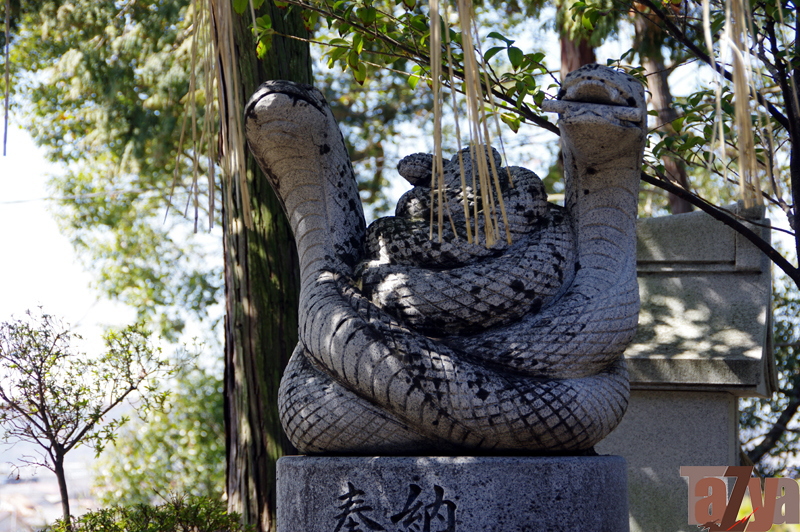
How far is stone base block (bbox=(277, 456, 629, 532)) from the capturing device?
214 centimetres

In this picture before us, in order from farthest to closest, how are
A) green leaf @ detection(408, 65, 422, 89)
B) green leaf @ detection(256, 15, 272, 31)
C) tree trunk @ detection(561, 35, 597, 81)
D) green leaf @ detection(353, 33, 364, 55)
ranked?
tree trunk @ detection(561, 35, 597, 81) < green leaf @ detection(408, 65, 422, 89) < green leaf @ detection(256, 15, 272, 31) < green leaf @ detection(353, 33, 364, 55)

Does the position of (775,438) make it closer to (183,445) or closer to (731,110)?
(731,110)

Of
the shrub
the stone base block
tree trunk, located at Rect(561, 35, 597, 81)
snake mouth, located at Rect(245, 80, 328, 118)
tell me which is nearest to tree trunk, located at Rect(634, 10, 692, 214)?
tree trunk, located at Rect(561, 35, 597, 81)

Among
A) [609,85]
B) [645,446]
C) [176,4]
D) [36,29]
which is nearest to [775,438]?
[645,446]

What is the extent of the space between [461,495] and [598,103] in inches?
53.0

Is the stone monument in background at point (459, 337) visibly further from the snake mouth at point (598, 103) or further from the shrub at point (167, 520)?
the shrub at point (167, 520)

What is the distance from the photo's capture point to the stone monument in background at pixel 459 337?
219 cm

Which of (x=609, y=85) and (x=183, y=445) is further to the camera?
(x=183, y=445)

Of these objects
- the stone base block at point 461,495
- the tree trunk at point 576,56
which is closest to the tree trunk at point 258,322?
the stone base block at point 461,495

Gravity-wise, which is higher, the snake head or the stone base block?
the snake head

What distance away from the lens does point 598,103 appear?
2594 millimetres

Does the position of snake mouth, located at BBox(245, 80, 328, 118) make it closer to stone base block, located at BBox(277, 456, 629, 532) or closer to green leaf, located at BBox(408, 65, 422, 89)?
green leaf, located at BBox(408, 65, 422, 89)

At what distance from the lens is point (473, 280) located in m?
2.46

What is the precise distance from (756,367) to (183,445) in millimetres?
7215
